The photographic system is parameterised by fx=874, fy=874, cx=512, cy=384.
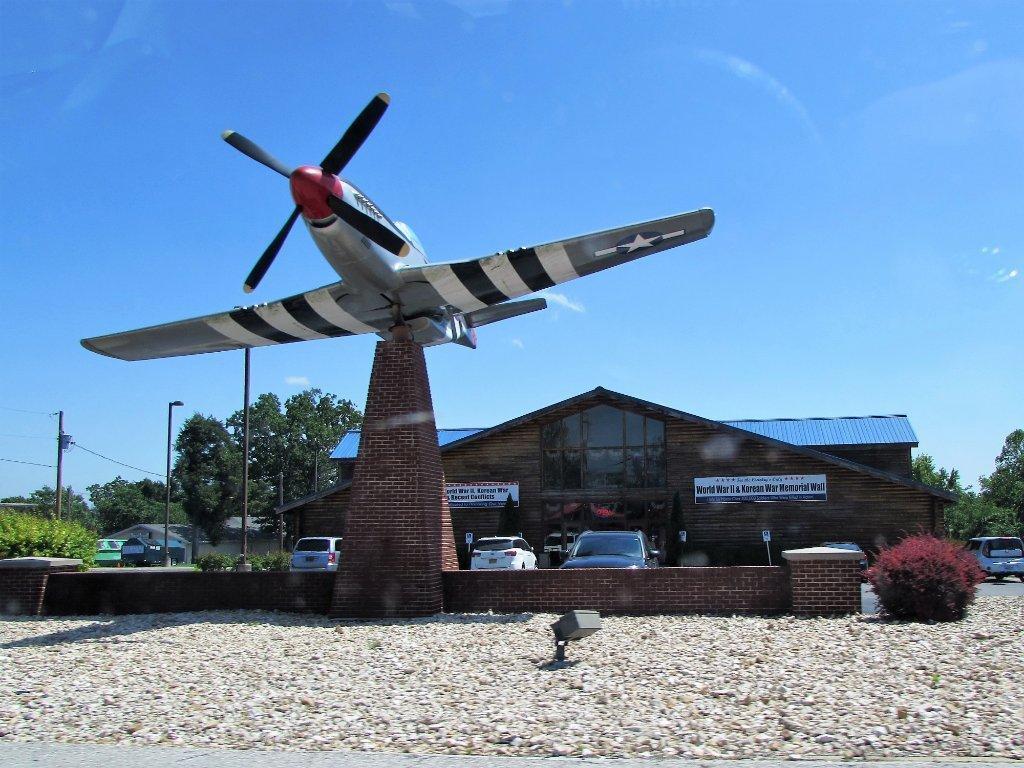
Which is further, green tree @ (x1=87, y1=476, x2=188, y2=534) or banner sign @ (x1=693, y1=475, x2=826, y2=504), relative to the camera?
green tree @ (x1=87, y1=476, x2=188, y2=534)

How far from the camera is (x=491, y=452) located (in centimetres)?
3384

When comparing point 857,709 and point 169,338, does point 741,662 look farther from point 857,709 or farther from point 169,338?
point 169,338

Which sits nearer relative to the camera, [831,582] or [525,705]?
[525,705]

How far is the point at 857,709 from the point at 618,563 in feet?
26.0

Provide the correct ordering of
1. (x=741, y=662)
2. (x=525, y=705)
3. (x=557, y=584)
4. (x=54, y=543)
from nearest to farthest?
(x=525, y=705) < (x=741, y=662) < (x=557, y=584) < (x=54, y=543)

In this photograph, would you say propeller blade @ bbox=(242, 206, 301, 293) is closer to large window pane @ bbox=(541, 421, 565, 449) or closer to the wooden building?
the wooden building

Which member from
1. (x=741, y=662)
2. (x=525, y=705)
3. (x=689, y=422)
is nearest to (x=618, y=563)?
(x=741, y=662)

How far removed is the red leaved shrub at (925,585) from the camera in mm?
11312

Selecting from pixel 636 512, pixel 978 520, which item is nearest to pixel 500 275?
pixel 636 512

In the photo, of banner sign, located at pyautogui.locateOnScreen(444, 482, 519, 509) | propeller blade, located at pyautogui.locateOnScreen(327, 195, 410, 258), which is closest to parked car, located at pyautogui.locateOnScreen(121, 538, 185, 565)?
banner sign, located at pyautogui.locateOnScreen(444, 482, 519, 509)

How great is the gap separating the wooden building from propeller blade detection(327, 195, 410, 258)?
21.0 metres

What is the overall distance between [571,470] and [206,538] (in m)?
55.9

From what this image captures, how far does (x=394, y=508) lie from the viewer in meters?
13.4

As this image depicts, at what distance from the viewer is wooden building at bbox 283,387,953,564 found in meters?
30.6
